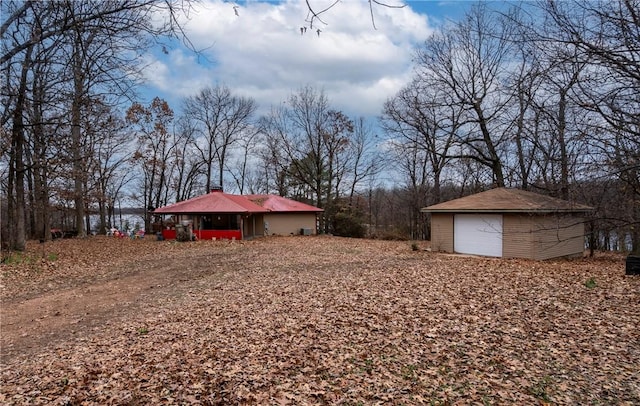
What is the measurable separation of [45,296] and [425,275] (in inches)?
379

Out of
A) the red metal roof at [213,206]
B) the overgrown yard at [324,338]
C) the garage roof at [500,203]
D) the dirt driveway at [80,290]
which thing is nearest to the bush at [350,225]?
the red metal roof at [213,206]

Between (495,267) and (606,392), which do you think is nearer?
(606,392)

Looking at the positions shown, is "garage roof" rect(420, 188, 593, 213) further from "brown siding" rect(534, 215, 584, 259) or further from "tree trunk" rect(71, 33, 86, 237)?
"tree trunk" rect(71, 33, 86, 237)

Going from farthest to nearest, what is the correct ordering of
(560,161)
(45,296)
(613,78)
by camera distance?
(45,296) → (560,161) → (613,78)

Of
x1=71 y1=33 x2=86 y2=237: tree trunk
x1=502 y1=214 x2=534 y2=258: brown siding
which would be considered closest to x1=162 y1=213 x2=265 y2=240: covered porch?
x1=71 y1=33 x2=86 y2=237: tree trunk

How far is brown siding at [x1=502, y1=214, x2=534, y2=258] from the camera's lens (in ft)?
50.1

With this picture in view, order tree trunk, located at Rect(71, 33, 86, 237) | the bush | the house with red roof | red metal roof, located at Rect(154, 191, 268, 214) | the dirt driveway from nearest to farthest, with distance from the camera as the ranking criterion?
tree trunk, located at Rect(71, 33, 86, 237) → the dirt driveway → red metal roof, located at Rect(154, 191, 268, 214) → the house with red roof → the bush

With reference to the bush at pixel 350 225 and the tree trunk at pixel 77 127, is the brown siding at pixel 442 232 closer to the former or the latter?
the bush at pixel 350 225

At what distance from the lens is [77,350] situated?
569 centimetres

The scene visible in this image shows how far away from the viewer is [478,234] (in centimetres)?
1681

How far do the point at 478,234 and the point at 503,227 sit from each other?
118 centimetres

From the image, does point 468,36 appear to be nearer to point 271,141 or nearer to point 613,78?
point 613,78

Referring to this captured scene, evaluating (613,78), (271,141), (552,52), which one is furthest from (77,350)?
(271,141)

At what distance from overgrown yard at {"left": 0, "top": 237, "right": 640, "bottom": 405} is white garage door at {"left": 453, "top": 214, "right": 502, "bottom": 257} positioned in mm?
4788
